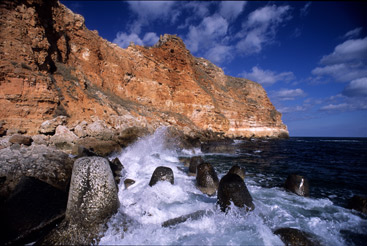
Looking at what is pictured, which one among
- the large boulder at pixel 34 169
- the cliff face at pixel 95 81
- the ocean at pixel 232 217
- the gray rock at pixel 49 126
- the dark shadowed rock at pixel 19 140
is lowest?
the ocean at pixel 232 217

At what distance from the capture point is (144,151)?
13.9m

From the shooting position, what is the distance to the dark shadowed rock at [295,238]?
3.29 m

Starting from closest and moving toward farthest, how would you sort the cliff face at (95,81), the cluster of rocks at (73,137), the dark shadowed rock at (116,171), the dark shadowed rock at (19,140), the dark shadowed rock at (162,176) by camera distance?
the dark shadowed rock at (162,176) < the dark shadowed rock at (116,171) < the dark shadowed rock at (19,140) < the cluster of rocks at (73,137) < the cliff face at (95,81)

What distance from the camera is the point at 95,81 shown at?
2058 cm

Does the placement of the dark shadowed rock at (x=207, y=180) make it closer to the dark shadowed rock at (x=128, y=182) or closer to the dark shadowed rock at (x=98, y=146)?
the dark shadowed rock at (x=128, y=182)

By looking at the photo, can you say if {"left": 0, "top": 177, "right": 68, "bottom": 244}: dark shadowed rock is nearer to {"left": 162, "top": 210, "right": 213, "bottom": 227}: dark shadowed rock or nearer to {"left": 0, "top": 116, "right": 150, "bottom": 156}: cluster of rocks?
{"left": 162, "top": 210, "right": 213, "bottom": 227}: dark shadowed rock

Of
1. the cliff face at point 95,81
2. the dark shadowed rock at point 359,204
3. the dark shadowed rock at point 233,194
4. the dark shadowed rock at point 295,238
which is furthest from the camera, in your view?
the cliff face at point 95,81

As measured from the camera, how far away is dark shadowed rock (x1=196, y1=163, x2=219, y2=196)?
20.4ft

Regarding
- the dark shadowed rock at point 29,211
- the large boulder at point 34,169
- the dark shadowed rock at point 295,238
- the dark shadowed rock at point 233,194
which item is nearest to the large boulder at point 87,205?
the dark shadowed rock at point 29,211

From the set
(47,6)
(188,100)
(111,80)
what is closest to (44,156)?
(47,6)

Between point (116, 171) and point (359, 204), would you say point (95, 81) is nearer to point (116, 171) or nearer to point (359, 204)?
point (116, 171)

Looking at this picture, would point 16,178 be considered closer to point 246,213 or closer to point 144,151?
point 246,213

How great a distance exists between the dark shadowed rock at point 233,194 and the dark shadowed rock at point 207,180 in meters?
1.52

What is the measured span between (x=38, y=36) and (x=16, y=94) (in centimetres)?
561
